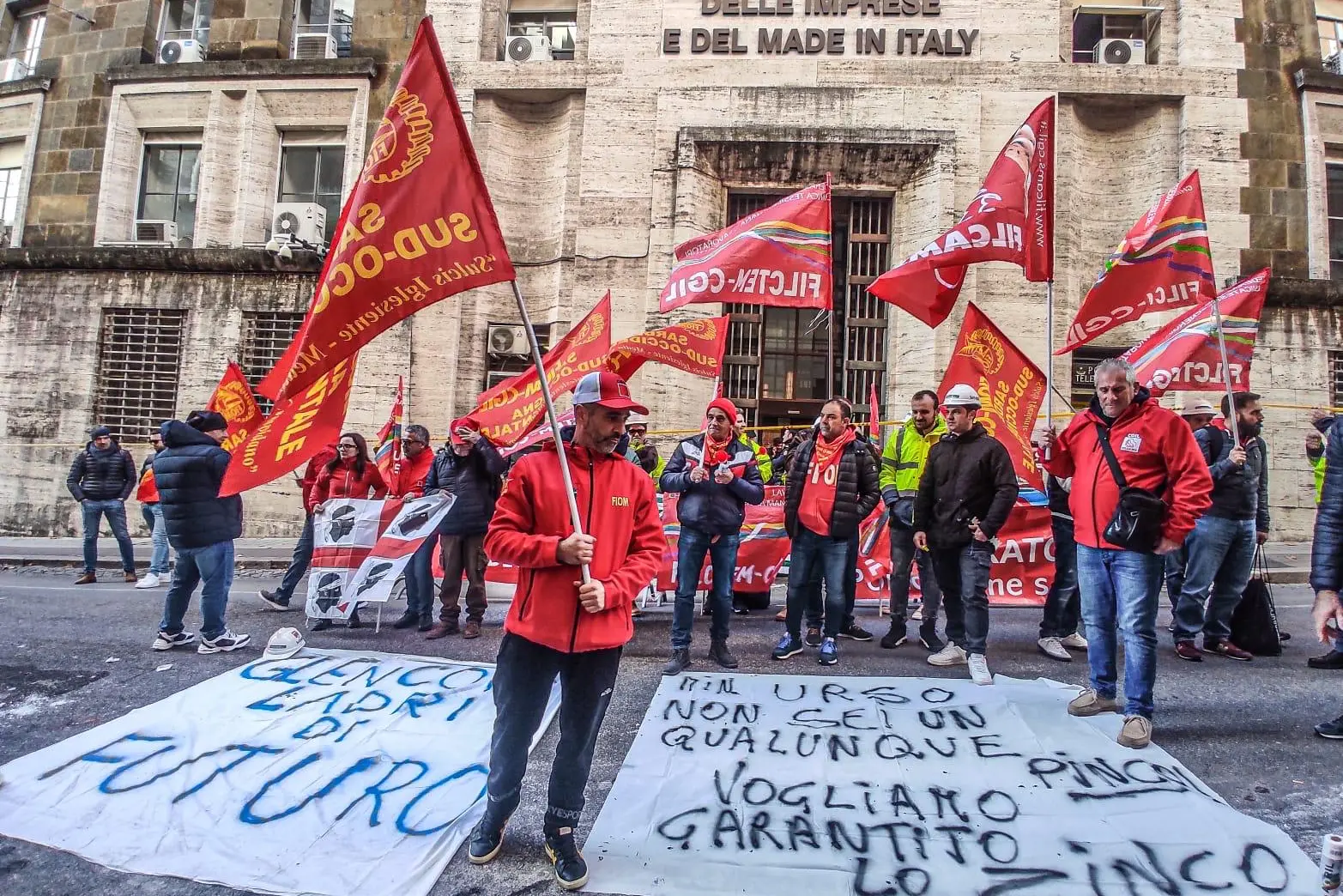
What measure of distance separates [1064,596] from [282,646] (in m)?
6.19

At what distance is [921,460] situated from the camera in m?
6.31

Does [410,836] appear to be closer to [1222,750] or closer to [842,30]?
[1222,750]

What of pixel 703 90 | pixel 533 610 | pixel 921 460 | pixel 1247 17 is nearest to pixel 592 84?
pixel 703 90

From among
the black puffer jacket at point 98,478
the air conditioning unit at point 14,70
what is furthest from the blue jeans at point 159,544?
the air conditioning unit at point 14,70

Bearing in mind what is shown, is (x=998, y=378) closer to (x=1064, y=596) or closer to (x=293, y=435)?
(x=1064, y=596)

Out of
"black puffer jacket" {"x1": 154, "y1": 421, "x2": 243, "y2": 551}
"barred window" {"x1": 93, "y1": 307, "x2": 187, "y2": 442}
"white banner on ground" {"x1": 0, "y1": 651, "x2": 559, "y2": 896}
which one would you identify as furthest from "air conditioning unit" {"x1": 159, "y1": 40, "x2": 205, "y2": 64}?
"white banner on ground" {"x1": 0, "y1": 651, "x2": 559, "y2": 896}

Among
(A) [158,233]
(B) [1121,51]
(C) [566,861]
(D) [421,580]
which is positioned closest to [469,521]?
(D) [421,580]

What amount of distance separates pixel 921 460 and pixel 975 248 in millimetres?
1880

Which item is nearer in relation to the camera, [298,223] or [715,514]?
[715,514]

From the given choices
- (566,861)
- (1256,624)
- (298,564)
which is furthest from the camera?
(298,564)

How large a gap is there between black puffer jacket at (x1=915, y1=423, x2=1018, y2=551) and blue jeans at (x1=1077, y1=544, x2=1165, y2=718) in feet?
2.39

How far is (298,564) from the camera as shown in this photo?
7.70 meters

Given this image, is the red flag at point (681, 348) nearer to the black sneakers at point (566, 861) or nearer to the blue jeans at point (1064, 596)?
the blue jeans at point (1064, 596)

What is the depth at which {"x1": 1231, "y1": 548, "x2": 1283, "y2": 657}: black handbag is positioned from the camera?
576 centimetres
